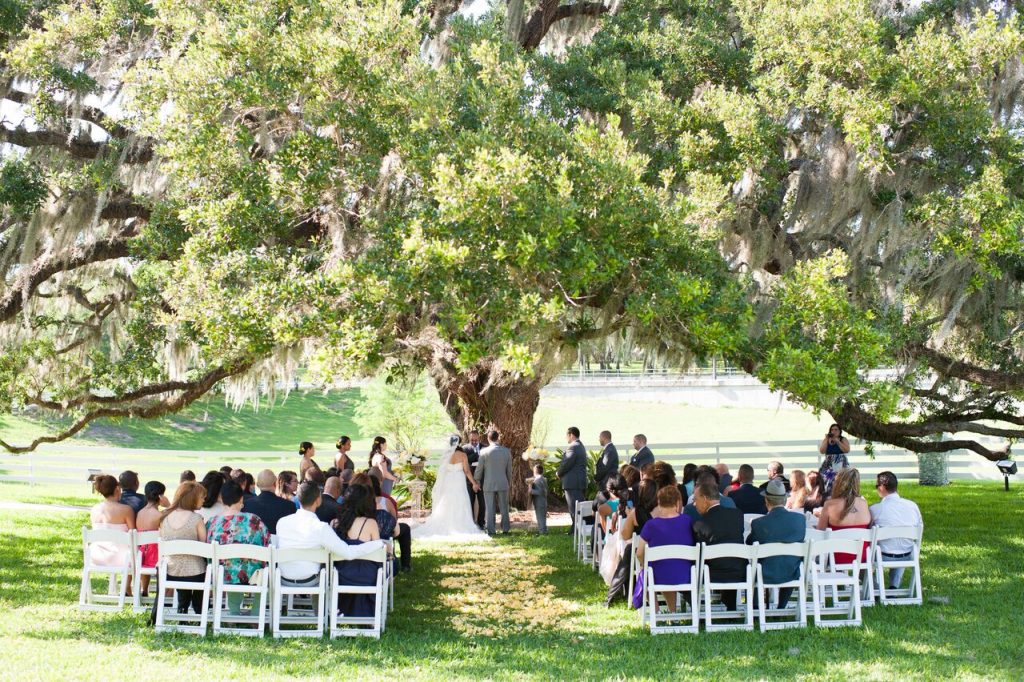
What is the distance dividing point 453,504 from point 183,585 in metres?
6.05

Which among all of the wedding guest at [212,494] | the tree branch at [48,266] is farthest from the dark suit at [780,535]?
the tree branch at [48,266]

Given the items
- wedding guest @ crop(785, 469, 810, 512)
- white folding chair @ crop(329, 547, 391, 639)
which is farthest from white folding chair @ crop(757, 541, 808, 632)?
white folding chair @ crop(329, 547, 391, 639)

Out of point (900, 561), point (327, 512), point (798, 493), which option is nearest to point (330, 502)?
point (327, 512)

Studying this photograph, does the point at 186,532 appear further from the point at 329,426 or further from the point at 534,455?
the point at 329,426

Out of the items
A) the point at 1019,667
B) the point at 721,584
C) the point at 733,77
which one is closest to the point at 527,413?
the point at 733,77

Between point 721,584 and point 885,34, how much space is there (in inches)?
249

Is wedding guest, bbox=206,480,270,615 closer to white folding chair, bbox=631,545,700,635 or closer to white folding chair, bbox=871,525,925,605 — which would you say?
white folding chair, bbox=631,545,700,635

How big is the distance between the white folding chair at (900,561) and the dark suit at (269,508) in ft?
14.8

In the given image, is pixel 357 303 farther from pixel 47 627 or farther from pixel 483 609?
pixel 47 627

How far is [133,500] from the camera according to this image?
7938mm

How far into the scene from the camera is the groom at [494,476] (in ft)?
40.1

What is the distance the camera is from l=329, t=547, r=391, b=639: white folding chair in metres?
6.43

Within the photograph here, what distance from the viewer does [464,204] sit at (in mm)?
7242

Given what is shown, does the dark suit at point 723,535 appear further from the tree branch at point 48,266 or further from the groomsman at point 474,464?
the tree branch at point 48,266
